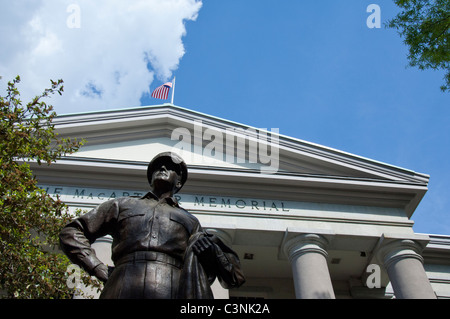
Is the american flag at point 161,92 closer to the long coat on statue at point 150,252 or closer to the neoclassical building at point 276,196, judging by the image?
the neoclassical building at point 276,196

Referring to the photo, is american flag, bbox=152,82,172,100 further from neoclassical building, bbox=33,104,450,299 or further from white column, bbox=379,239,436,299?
white column, bbox=379,239,436,299

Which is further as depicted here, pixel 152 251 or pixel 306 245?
pixel 306 245

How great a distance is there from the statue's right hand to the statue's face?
3.60ft

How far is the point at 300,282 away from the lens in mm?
16812

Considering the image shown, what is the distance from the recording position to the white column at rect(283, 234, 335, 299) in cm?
1627

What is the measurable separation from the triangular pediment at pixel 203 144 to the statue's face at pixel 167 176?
17140mm

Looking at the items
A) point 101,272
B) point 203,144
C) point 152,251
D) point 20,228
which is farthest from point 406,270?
point 101,272

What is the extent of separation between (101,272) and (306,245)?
618 inches

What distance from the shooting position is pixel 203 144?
75.9 feet

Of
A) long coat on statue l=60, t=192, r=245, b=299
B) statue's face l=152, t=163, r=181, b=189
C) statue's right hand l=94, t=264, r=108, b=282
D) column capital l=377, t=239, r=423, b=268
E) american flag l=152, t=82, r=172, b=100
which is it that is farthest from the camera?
american flag l=152, t=82, r=172, b=100

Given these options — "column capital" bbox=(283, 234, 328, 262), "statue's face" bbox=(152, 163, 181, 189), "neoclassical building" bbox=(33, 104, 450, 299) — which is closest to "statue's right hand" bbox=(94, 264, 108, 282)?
"statue's face" bbox=(152, 163, 181, 189)

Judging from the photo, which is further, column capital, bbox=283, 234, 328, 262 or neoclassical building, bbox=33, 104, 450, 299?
neoclassical building, bbox=33, 104, 450, 299

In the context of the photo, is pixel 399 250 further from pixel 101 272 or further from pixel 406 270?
pixel 101 272
